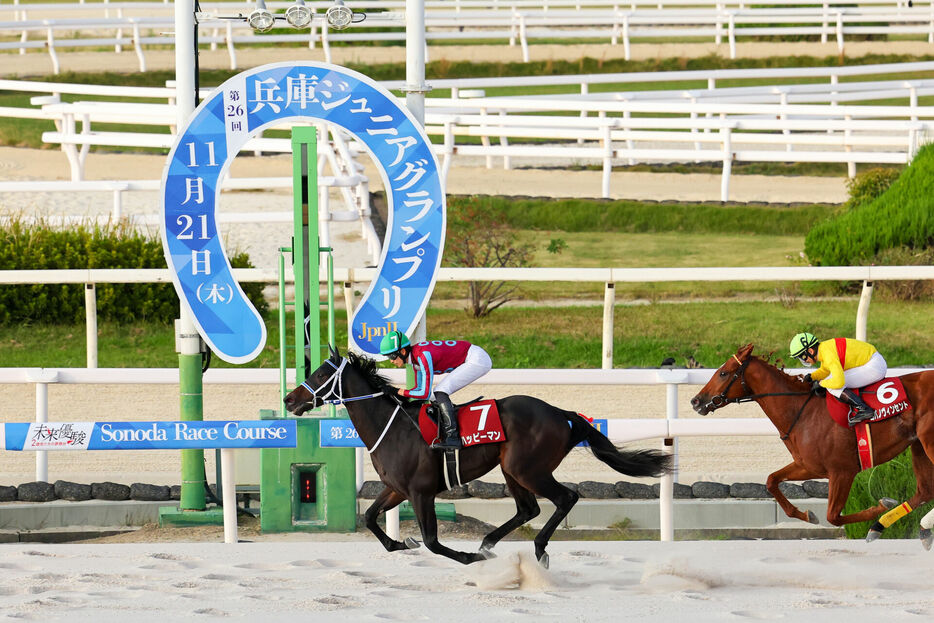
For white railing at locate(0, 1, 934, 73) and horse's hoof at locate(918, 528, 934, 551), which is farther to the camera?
white railing at locate(0, 1, 934, 73)

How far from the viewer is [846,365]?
6293 mm

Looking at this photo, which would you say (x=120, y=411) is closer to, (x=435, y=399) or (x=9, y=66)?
(x=435, y=399)

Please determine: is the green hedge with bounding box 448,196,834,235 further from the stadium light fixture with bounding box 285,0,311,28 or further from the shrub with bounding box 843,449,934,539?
the shrub with bounding box 843,449,934,539

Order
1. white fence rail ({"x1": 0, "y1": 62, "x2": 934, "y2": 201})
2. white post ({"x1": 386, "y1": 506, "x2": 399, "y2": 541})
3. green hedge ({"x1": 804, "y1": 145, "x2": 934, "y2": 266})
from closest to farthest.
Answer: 1. white post ({"x1": 386, "y1": 506, "x2": 399, "y2": 541})
2. green hedge ({"x1": 804, "y1": 145, "x2": 934, "y2": 266})
3. white fence rail ({"x1": 0, "y1": 62, "x2": 934, "y2": 201})

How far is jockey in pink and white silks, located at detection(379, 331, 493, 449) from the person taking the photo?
6.08 meters

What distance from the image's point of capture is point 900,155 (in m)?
15.6

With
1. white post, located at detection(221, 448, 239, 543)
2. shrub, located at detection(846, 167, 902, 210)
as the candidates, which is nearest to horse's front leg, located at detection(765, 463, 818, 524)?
white post, located at detection(221, 448, 239, 543)

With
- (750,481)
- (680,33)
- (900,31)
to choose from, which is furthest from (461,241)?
(900,31)

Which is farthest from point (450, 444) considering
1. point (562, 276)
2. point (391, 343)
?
point (562, 276)

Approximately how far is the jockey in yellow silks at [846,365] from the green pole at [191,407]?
9.80 ft

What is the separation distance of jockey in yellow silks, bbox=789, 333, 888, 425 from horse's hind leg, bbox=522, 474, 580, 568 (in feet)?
3.68

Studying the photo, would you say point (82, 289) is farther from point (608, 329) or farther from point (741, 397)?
point (741, 397)

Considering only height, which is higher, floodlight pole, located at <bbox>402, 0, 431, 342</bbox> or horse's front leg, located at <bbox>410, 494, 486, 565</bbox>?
floodlight pole, located at <bbox>402, 0, 431, 342</bbox>

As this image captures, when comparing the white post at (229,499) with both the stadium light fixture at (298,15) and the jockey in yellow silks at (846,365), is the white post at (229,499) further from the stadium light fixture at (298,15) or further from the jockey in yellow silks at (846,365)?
the jockey in yellow silks at (846,365)
